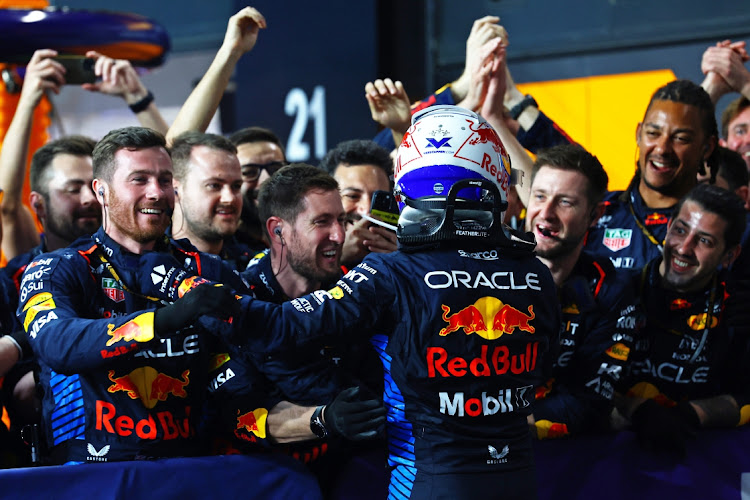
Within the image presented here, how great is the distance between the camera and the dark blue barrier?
269 centimetres

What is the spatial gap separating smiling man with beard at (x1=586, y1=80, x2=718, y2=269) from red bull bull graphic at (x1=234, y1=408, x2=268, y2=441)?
240 centimetres

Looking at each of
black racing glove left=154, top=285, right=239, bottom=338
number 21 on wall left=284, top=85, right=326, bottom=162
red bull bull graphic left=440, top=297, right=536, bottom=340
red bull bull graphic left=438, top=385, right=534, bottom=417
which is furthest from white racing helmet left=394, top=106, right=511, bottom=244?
number 21 on wall left=284, top=85, right=326, bottom=162

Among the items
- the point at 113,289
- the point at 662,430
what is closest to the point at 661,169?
the point at 662,430

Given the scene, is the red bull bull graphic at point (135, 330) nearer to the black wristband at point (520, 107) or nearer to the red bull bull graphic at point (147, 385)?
the red bull bull graphic at point (147, 385)

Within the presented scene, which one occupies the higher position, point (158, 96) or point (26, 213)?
point (158, 96)

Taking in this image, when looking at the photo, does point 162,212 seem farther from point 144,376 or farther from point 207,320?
point 207,320

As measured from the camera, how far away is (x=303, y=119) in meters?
9.84

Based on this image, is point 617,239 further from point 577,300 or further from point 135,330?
point 135,330

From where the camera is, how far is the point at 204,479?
114 inches

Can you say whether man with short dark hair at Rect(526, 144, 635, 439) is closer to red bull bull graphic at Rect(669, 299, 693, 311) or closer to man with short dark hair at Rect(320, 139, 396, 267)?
red bull bull graphic at Rect(669, 299, 693, 311)

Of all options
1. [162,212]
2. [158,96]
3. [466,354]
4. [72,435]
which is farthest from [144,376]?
[158,96]

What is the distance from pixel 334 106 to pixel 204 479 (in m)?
7.15

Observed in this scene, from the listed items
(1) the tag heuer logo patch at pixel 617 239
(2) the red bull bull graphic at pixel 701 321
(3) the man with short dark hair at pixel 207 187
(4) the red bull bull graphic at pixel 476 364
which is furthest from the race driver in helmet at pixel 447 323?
(1) the tag heuer logo patch at pixel 617 239

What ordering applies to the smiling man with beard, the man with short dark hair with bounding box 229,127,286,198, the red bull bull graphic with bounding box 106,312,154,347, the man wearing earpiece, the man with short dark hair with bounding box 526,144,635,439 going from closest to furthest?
1. the red bull bull graphic with bounding box 106,312,154,347
2. the man with short dark hair with bounding box 526,144,635,439
3. the man wearing earpiece
4. the smiling man with beard
5. the man with short dark hair with bounding box 229,127,286,198
